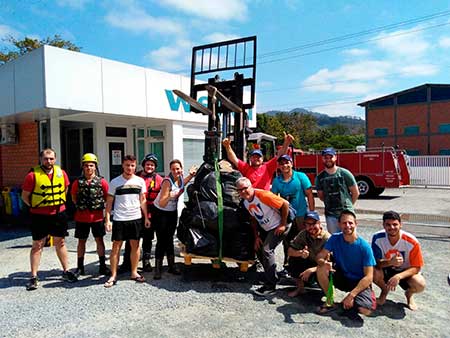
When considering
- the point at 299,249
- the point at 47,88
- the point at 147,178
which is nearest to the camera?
the point at 299,249

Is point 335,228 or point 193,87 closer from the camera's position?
point 335,228

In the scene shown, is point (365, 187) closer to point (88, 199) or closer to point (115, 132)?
point (115, 132)

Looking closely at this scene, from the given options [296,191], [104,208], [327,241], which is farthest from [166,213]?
[327,241]

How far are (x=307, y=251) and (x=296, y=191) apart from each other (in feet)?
2.78

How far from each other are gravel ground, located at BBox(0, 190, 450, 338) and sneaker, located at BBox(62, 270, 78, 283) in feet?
0.31

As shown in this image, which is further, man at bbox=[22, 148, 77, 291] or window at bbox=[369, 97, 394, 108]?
window at bbox=[369, 97, 394, 108]

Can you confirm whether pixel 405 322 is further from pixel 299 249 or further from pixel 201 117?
pixel 201 117

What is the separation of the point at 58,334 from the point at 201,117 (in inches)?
333

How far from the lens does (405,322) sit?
357cm

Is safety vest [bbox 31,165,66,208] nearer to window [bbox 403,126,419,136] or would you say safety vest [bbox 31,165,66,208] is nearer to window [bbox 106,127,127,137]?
window [bbox 106,127,127,137]

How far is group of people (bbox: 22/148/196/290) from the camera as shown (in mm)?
4668

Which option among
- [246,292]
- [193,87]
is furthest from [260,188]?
[193,87]

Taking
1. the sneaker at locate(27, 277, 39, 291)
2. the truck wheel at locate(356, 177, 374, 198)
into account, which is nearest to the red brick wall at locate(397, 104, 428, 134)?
the truck wheel at locate(356, 177, 374, 198)

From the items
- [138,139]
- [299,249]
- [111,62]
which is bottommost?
[299,249]
